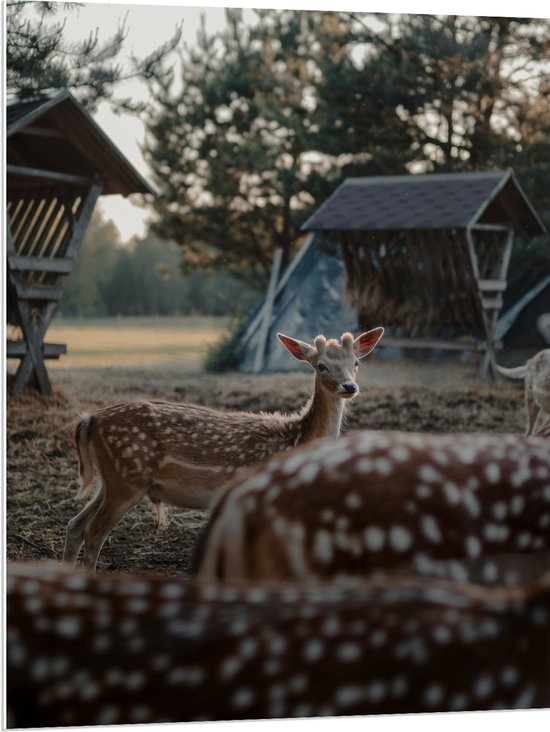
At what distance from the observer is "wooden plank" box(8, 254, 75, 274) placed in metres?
4.19

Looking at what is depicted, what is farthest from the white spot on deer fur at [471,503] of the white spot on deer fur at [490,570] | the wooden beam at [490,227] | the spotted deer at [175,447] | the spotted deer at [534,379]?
the wooden beam at [490,227]

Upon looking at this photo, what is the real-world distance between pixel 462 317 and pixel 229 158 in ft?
4.00

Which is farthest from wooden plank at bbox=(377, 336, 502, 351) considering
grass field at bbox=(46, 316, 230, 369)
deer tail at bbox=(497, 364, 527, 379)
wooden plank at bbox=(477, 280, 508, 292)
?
grass field at bbox=(46, 316, 230, 369)

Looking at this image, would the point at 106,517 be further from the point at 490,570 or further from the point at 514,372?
the point at 514,372

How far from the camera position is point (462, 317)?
16.1 feet

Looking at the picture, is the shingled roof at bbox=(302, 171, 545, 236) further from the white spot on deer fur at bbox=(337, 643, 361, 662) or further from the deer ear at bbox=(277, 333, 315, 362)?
the white spot on deer fur at bbox=(337, 643, 361, 662)

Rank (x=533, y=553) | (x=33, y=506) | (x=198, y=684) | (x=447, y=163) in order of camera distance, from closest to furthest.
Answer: (x=198, y=684), (x=533, y=553), (x=33, y=506), (x=447, y=163)

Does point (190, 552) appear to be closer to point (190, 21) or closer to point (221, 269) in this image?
point (221, 269)

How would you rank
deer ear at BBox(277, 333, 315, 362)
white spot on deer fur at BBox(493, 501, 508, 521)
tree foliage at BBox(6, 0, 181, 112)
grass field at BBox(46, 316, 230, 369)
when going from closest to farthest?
1. white spot on deer fur at BBox(493, 501, 508, 521)
2. tree foliage at BBox(6, 0, 181, 112)
3. deer ear at BBox(277, 333, 315, 362)
4. grass field at BBox(46, 316, 230, 369)

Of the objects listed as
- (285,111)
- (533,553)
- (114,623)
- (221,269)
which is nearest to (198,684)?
(114,623)

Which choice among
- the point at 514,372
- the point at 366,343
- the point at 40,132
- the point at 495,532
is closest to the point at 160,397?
the point at 366,343

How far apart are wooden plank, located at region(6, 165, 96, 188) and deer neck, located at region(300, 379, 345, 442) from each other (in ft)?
4.16

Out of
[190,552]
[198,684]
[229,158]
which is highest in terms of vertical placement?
[229,158]

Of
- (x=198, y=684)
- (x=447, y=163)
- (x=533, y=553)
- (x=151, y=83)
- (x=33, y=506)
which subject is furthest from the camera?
(x=447, y=163)
